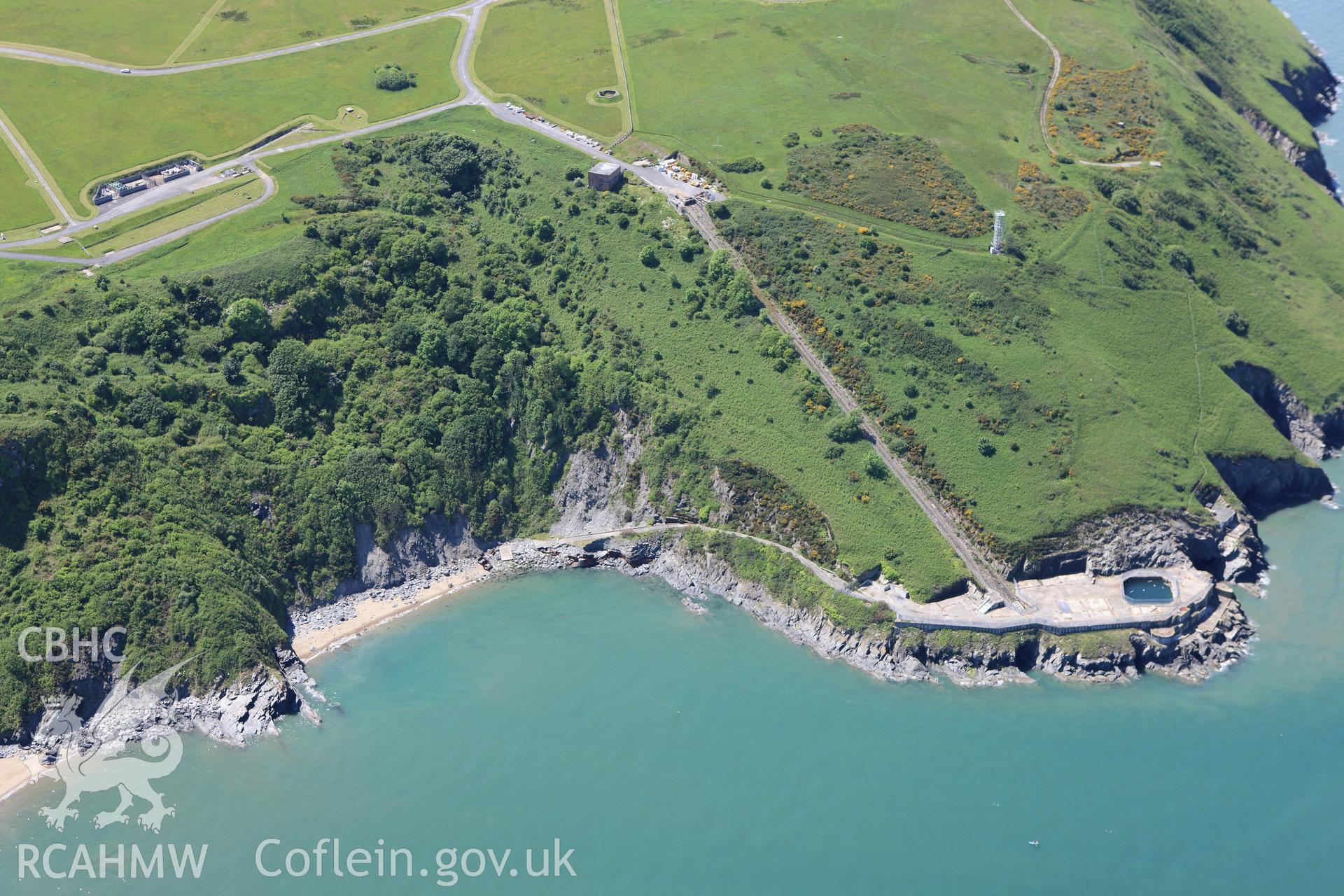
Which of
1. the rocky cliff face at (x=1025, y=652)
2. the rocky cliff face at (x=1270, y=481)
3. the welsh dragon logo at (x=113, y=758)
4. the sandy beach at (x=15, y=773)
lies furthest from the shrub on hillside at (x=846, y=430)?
the sandy beach at (x=15, y=773)

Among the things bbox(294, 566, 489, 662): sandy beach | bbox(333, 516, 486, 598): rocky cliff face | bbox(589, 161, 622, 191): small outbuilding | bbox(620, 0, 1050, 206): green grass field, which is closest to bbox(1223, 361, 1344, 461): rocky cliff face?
bbox(620, 0, 1050, 206): green grass field

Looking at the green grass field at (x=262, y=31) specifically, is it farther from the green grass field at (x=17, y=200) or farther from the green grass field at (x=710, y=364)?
the green grass field at (x=710, y=364)

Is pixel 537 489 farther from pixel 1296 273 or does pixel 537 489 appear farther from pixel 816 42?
pixel 1296 273

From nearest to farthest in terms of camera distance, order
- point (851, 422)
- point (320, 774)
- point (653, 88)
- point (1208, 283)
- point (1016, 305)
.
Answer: point (320, 774) < point (851, 422) < point (1016, 305) < point (1208, 283) < point (653, 88)

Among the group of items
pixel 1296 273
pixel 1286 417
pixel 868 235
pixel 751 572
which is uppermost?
pixel 1296 273

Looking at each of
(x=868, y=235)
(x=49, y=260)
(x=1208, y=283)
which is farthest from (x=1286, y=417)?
(x=49, y=260)
